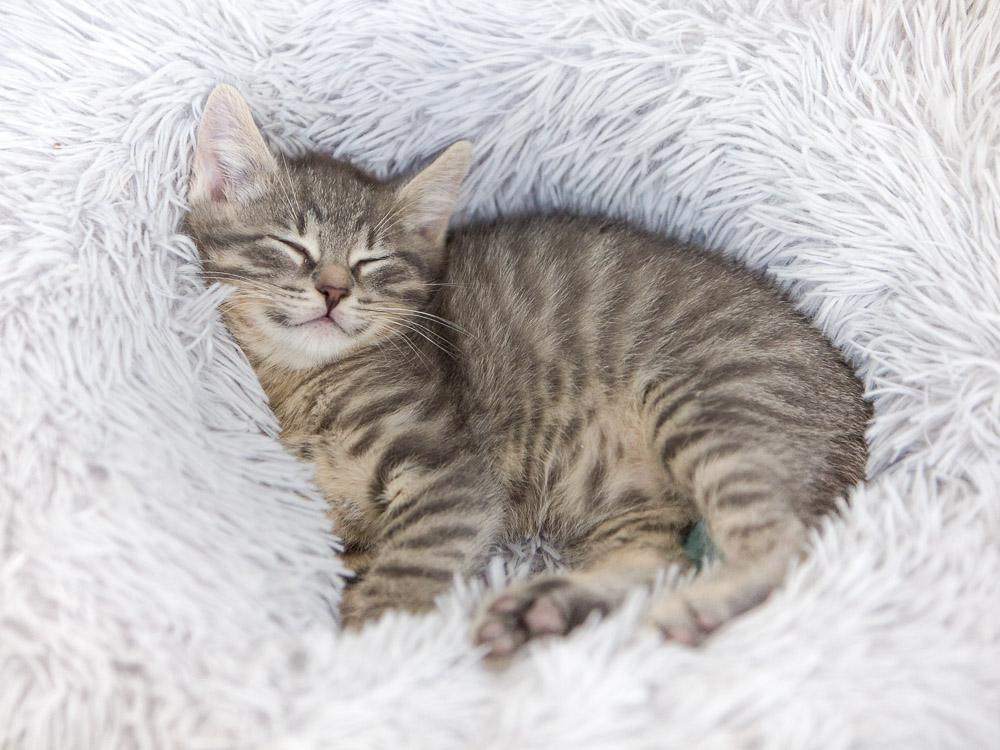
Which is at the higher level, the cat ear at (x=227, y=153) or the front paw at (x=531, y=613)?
the cat ear at (x=227, y=153)

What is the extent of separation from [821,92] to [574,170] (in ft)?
1.37

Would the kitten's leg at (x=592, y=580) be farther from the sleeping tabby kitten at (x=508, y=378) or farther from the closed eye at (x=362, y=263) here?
the closed eye at (x=362, y=263)

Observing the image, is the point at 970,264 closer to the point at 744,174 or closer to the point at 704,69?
the point at 744,174

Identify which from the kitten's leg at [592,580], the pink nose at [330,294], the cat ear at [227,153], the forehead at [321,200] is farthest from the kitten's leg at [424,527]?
the cat ear at [227,153]

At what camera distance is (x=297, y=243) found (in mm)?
1216

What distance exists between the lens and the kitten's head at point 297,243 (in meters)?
1.17

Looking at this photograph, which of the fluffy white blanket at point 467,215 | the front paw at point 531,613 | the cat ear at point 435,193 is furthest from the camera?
the cat ear at point 435,193

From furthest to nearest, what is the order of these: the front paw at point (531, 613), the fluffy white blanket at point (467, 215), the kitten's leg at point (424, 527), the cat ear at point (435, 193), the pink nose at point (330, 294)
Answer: the cat ear at point (435, 193)
the pink nose at point (330, 294)
the kitten's leg at point (424, 527)
the front paw at point (531, 613)
the fluffy white blanket at point (467, 215)

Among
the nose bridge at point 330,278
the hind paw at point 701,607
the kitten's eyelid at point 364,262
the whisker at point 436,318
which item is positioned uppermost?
the kitten's eyelid at point 364,262

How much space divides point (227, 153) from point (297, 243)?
19 cm

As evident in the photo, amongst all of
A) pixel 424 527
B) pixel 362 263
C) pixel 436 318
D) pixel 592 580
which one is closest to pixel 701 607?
pixel 592 580

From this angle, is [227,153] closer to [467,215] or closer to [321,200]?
[321,200]

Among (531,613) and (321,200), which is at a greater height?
(321,200)

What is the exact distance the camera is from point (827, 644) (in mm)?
822
